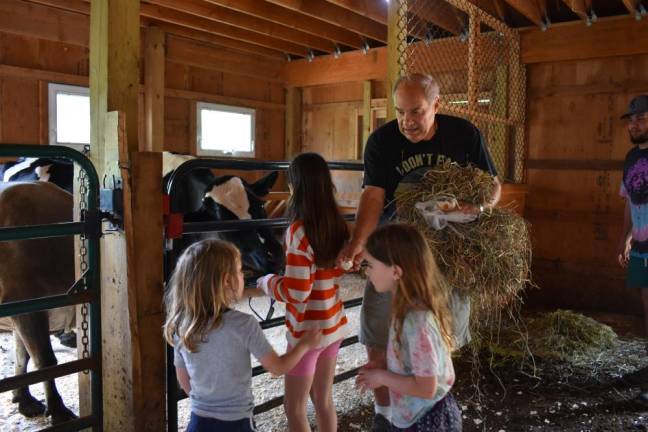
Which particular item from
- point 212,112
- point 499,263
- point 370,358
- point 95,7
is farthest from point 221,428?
point 212,112

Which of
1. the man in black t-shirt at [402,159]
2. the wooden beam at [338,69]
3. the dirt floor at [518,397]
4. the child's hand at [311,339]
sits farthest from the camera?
the wooden beam at [338,69]

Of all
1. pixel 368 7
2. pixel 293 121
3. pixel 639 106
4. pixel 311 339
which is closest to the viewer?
pixel 311 339

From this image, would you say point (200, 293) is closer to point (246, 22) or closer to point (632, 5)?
point (632, 5)

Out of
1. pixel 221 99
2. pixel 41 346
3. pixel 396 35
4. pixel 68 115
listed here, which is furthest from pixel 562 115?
pixel 68 115

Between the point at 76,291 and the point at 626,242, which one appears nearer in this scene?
the point at 76,291

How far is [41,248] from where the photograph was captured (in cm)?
267

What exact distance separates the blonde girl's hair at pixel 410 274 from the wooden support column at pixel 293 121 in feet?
20.4

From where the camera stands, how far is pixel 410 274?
1352mm

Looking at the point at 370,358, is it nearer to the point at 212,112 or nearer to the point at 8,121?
the point at 8,121

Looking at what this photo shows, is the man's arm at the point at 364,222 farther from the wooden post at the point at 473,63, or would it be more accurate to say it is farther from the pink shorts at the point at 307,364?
the wooden post at the point at 473,63

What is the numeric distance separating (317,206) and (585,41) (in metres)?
4.42

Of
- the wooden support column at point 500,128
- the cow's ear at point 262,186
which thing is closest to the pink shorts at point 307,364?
the cow's ear at point 262,186

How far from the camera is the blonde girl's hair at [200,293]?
4.45 ft

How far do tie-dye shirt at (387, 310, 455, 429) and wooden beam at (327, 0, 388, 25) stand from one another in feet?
13.1
